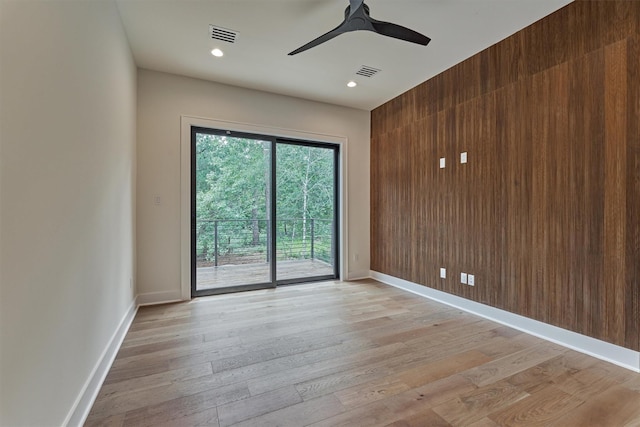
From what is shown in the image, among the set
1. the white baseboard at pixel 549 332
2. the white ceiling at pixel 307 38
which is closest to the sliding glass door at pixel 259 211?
the white ceiling at pixel 307 38

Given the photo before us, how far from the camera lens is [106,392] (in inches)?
69.2

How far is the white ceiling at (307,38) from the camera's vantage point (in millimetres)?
2379

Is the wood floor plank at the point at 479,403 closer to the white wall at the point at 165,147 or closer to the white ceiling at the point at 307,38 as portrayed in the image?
the white ceiling at the point at 307,38

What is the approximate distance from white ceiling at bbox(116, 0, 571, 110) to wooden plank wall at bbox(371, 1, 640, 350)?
13.0 inches

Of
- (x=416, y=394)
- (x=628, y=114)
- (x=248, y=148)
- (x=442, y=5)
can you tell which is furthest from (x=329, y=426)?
(x=248, y=148)

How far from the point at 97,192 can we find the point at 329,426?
1.95 m

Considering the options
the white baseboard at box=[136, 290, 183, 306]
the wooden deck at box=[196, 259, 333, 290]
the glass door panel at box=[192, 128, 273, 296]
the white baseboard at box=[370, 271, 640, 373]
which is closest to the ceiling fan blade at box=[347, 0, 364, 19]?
the glass door panel at box=[192, 128, 273, 296]

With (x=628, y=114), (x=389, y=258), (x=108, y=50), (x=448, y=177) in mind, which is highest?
(x=108, y=50)

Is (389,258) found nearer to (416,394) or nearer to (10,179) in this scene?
(416,394)

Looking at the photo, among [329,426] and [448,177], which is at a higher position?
[448,177]

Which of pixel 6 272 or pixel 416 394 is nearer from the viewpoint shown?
pixel 6 272

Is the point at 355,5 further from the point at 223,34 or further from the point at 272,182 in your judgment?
the point at 272,182

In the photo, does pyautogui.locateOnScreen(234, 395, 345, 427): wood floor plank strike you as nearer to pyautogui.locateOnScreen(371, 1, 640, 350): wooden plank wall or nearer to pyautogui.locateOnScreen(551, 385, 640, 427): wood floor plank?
pyautogui.locateOnScreen(551, 385, 640, 427): wood floor plank

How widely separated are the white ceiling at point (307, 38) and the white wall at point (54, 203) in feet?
2.05
